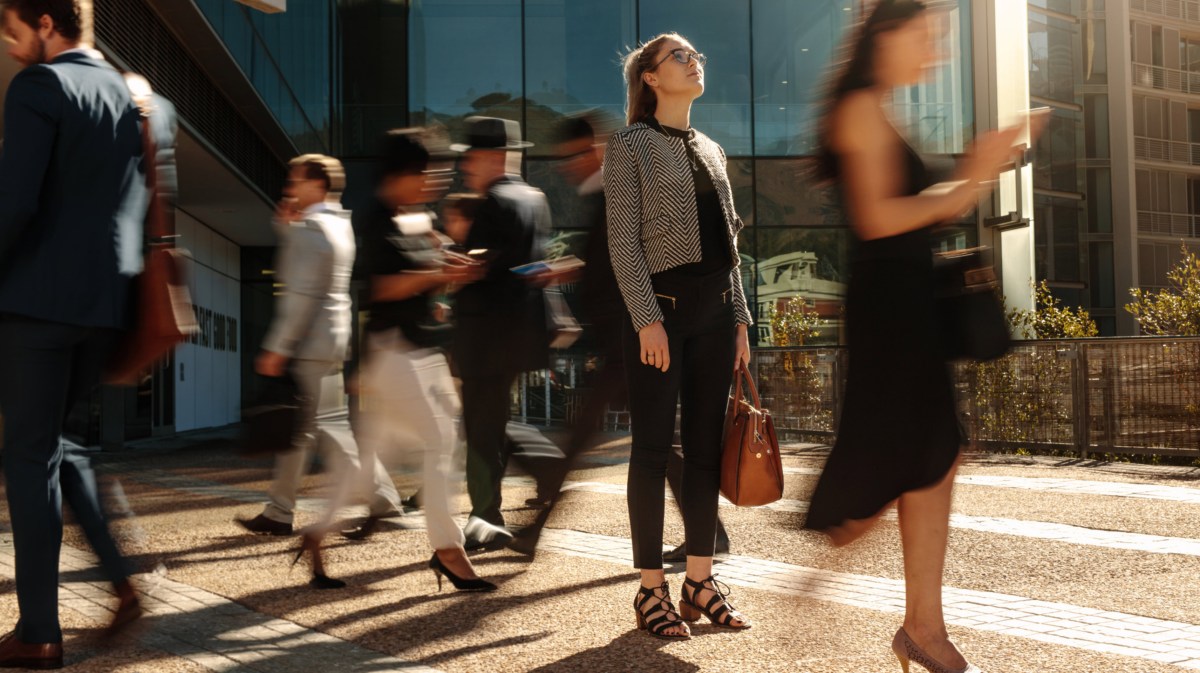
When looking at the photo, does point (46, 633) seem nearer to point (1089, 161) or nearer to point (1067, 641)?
point (1067, 641)

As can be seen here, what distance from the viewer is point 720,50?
21.5m

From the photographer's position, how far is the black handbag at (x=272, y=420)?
552 centimetres

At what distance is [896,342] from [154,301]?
2173 millimetres

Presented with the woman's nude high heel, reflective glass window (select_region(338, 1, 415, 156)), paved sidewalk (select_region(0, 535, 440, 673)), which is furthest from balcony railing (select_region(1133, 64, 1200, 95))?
the woman's nude high heel

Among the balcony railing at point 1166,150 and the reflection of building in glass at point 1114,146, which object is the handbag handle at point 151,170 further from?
the balcony railing at point 1166,150

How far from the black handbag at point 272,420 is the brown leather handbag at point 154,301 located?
1.66 m

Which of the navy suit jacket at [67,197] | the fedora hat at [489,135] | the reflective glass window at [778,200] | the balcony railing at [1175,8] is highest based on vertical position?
the balcony railing at [1175,8]

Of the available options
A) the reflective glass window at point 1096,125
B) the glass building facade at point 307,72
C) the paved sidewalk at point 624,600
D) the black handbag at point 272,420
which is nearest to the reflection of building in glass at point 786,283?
the glass building facade at point 307,72

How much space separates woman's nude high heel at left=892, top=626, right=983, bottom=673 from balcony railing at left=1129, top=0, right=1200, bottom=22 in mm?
52921

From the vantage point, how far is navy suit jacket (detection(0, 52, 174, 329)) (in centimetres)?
348

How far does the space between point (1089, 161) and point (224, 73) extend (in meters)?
38.6

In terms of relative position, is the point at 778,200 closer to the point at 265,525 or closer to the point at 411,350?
the point at 265,525

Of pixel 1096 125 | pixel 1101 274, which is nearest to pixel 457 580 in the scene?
pixel 1101 274

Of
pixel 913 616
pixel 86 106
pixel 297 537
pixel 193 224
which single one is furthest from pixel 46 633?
pixel 193 224
